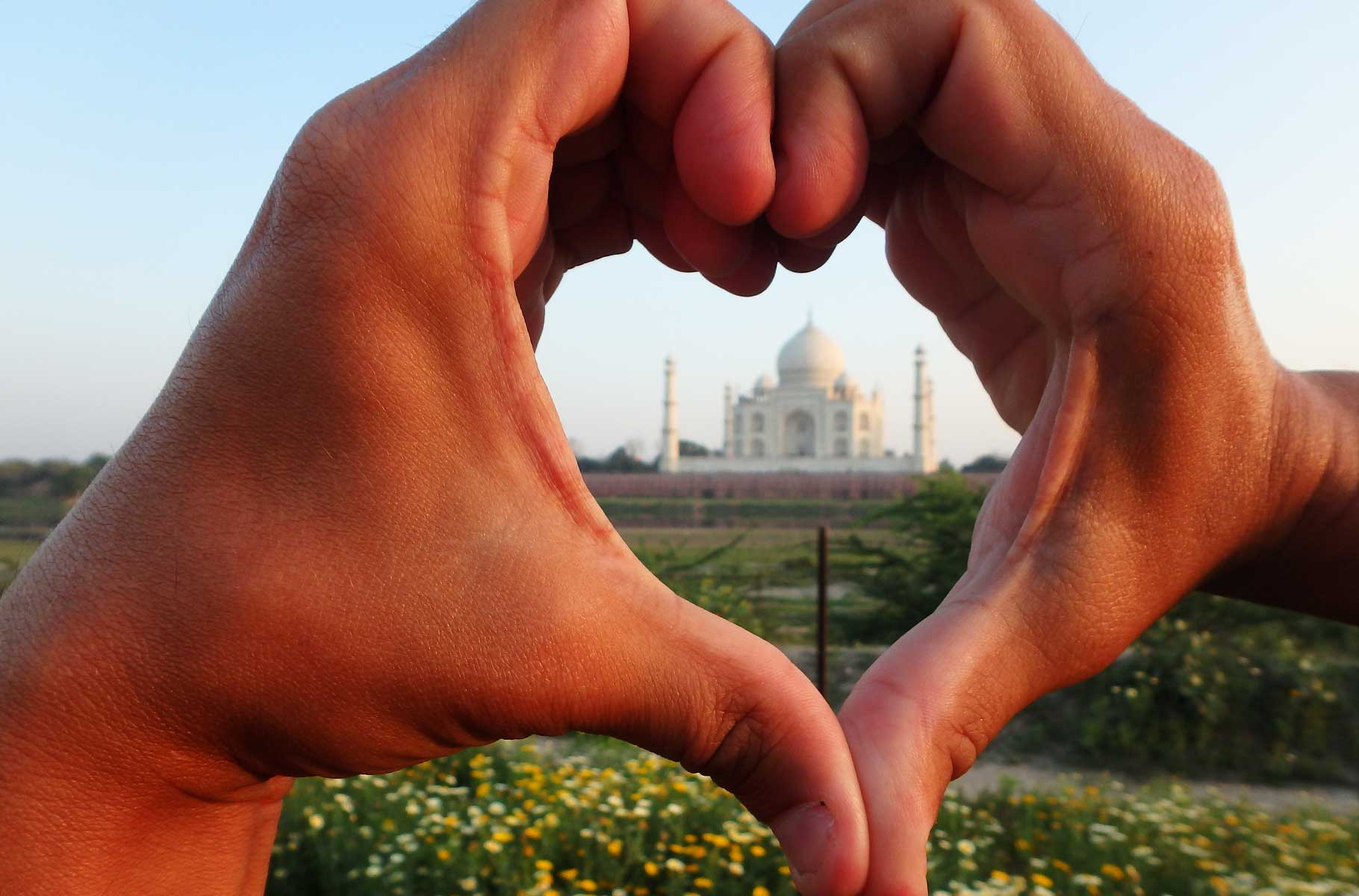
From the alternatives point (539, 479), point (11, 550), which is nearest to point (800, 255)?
point (539, 479)

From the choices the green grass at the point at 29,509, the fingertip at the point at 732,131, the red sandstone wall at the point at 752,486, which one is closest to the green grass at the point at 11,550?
the fingertip at the point at 732,131

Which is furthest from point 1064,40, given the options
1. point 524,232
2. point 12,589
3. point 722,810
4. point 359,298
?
point 722,810

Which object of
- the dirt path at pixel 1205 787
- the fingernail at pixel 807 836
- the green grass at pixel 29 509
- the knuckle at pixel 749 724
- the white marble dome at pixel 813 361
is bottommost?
the dirt path at pixel 1205 787

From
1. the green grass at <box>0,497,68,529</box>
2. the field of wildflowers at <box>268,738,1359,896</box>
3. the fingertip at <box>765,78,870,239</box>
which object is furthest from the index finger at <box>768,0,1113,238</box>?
the green grass at <box>0,497,68,529</box>

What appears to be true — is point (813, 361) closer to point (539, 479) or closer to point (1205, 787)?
point (1205, 787)

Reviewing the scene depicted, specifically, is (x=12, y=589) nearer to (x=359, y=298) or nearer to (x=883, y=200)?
(x=359, y=298)

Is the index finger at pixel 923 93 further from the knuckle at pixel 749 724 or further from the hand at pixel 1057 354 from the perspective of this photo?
the knuckle at pixel 749 724
